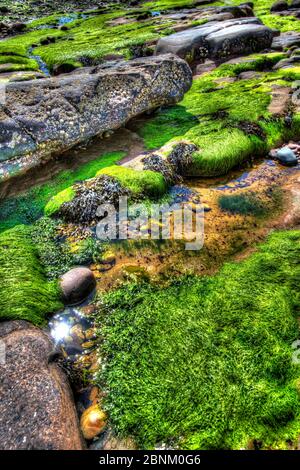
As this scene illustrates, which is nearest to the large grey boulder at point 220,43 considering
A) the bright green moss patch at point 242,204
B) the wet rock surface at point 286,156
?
the wet rock surface at point 286,156

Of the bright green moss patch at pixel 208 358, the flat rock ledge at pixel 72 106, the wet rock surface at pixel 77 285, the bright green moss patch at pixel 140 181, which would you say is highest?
the flat rock ledge at pixel 72 106

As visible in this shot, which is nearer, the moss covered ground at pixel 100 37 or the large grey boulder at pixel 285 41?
the large grey boulder at pixel 285 41

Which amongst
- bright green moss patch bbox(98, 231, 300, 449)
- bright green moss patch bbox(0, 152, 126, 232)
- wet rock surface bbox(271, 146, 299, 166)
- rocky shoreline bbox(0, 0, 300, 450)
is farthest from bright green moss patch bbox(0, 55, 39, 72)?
bright green moss patch bbox(98, 231, 300, 449)

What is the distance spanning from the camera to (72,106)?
7438 millimetres

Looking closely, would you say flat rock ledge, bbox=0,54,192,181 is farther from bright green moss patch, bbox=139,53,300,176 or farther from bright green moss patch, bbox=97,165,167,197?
bright green moss patch, bbox=97,165,167,197

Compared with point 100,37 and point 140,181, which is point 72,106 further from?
point 100,37

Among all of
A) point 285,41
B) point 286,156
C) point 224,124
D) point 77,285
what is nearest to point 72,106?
point 224,124

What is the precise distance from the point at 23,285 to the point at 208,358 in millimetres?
2875

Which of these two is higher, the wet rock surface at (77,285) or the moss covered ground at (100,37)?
the moss covered ground at (100,37)

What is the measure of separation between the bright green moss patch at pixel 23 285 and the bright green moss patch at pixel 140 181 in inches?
89.1

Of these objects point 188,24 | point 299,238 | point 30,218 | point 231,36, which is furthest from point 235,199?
point 188,24

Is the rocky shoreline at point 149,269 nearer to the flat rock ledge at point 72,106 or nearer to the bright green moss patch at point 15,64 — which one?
the flat rock ledge at point 72,106

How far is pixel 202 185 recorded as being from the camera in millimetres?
7352

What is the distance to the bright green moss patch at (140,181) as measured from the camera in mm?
6734
